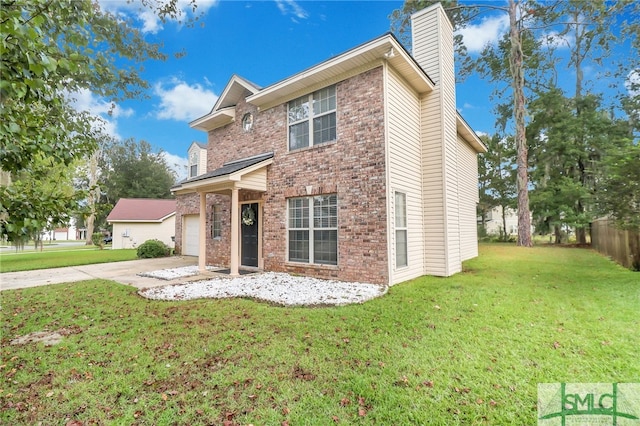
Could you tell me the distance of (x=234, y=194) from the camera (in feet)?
27.7

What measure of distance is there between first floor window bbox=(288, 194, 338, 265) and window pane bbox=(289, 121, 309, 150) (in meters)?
1.64

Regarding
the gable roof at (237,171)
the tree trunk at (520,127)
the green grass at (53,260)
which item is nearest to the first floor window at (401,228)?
the gable roof at (237,171)

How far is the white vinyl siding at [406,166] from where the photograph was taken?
7.24 m

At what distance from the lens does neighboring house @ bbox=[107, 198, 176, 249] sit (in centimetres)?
2352

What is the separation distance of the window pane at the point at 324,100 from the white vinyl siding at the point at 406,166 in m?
1.60

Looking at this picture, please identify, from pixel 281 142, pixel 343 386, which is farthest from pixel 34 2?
pixel 281 142

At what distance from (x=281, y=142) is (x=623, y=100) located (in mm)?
24794

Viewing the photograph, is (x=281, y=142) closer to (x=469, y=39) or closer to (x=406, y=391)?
(x=406, y=391)

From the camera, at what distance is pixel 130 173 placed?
38.1 m

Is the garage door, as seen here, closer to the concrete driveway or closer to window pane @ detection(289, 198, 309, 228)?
the concrete driveway

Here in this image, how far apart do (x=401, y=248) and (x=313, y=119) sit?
4.41 meters

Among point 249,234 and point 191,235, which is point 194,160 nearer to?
point 191,235

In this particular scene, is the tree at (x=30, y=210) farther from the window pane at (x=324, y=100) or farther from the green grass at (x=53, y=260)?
the green grass at (x=53, y=260)

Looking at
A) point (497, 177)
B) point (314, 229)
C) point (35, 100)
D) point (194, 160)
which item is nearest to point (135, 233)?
point (194, 160)
